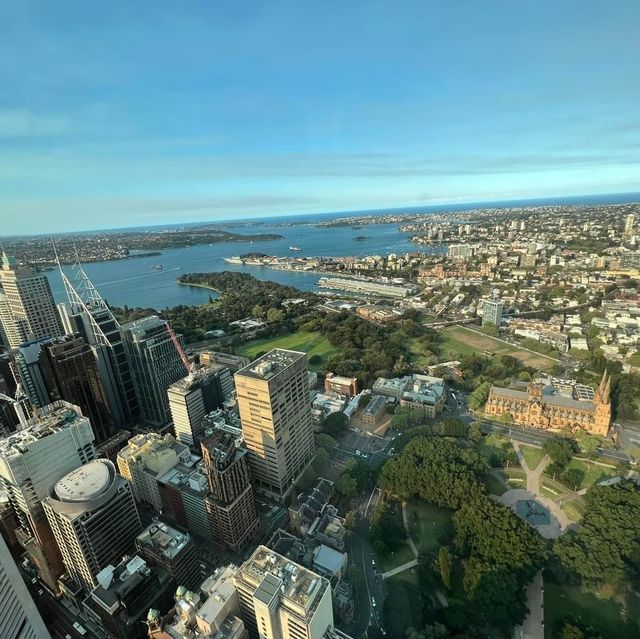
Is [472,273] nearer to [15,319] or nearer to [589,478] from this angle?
[589,478]

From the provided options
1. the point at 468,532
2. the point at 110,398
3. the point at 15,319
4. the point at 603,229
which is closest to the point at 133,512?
the point at 110,398

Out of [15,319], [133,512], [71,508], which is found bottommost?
[133,512]

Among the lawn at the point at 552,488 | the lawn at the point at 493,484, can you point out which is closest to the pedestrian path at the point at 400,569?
the lawn at the point at 493,484

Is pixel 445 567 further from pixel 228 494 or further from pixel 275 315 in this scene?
pixel 275 315

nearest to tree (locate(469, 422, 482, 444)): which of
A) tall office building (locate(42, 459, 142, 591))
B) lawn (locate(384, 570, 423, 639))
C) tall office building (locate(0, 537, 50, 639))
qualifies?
lawn (locate(384, 570, 423, 639))

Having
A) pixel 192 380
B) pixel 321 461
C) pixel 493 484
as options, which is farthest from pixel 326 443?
pixel 493 484

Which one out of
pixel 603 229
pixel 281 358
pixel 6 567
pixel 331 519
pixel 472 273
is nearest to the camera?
pixel 6 567

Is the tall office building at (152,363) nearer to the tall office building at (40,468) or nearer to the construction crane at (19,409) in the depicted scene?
the construction crane at (19,409)

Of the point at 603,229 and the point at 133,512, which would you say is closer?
the point at 133,512
